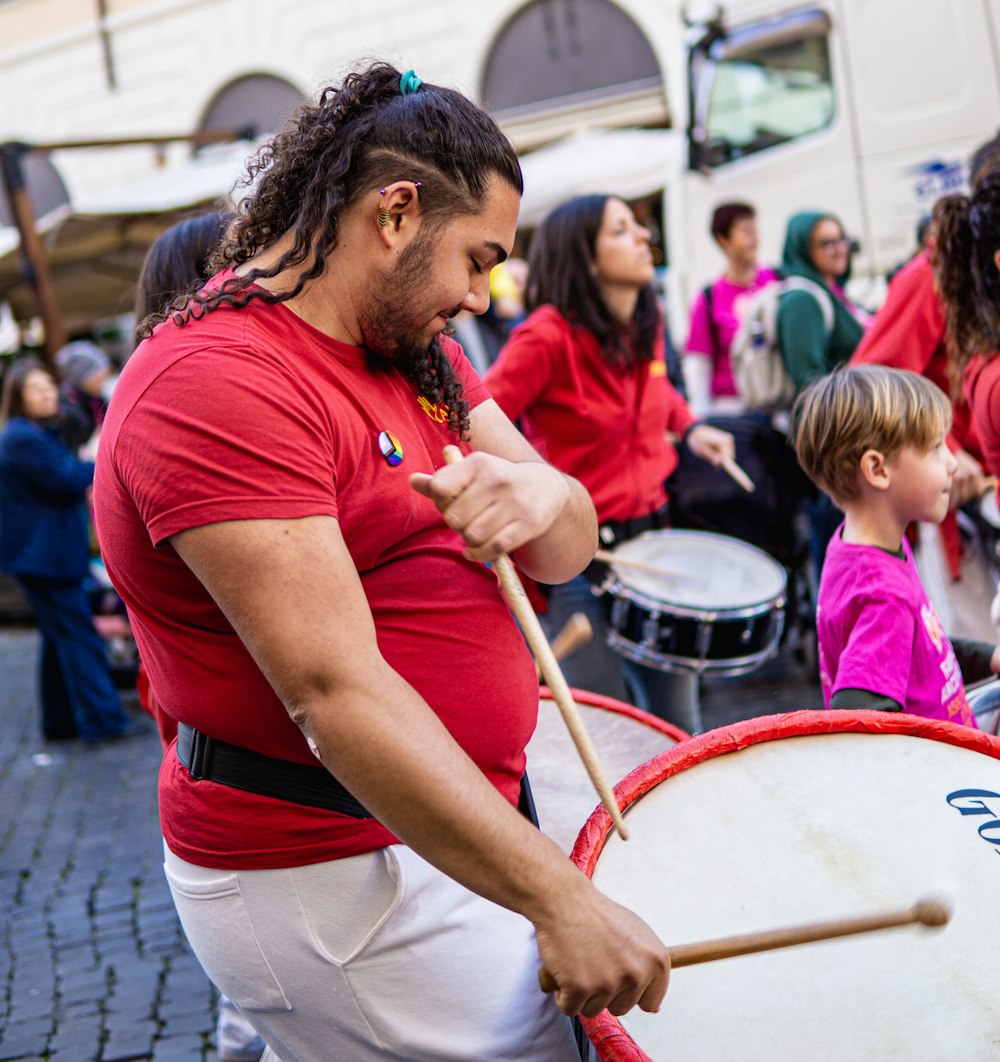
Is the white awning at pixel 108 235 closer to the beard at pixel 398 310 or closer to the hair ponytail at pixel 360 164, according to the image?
the hair ponytail at pixel 360 164

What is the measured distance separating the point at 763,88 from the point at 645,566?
535 centimetres

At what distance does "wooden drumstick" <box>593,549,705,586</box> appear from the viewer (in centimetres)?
367

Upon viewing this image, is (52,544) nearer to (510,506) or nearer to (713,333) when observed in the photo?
(713,333)

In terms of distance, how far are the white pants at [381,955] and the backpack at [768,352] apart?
3.86 metres

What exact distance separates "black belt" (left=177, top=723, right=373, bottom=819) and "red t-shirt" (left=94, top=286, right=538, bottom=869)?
0.01 meters

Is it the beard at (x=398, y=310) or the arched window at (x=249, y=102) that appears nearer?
the beard at (x=398, y=310)

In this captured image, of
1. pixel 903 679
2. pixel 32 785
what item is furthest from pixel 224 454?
pixel 32 785

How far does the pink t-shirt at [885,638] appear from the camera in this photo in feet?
7.07

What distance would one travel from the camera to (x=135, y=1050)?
327cm

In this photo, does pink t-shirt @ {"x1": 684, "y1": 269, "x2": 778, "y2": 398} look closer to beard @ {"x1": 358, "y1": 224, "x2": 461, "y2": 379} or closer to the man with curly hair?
the man with curly hair

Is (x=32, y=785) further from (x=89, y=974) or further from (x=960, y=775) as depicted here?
(x=960, y=775)

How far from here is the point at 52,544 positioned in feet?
20.4

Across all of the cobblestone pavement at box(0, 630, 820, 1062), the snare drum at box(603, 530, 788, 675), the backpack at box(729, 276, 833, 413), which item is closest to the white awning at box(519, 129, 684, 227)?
the backpack at box(729, 276, 833, 413)

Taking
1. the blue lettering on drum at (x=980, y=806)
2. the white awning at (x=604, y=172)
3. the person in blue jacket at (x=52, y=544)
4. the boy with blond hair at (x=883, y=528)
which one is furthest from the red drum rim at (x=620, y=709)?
the white awning at (x=604, y=172)
